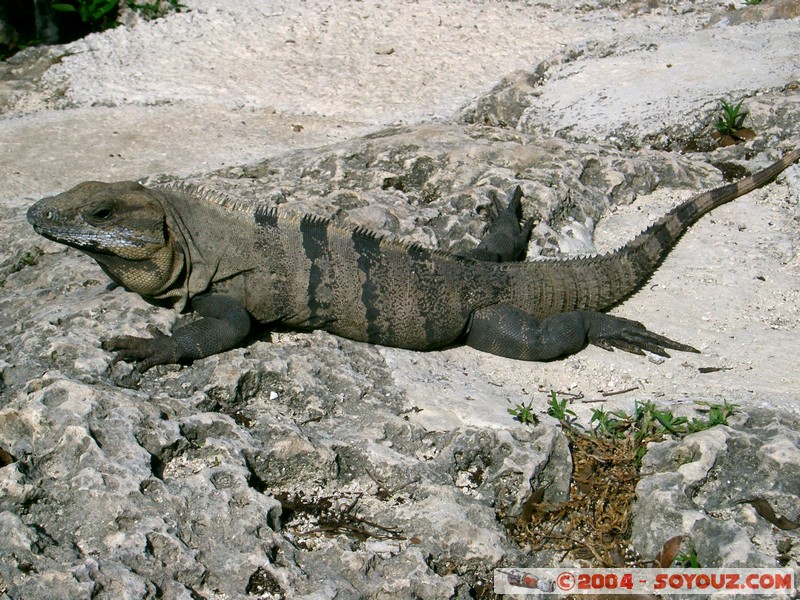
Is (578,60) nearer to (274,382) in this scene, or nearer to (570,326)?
(570,326)

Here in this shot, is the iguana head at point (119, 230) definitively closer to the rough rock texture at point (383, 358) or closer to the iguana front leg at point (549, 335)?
the rough rock texture at point (383, 358)

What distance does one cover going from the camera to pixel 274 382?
312 cm

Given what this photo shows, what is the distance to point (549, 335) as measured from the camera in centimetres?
360

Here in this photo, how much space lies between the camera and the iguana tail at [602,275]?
A: 3.83 metres

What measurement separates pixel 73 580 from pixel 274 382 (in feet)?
3.61

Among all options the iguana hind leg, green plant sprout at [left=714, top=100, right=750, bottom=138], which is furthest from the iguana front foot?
green plant sprout at [left=714, top=100, right=750, bottom=138]

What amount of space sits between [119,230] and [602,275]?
7.01 ft

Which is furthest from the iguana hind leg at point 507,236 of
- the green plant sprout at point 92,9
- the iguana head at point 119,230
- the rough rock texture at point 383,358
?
the green plant sprout at point 92,9

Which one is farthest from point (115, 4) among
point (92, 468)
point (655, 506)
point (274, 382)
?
point (655, 506)

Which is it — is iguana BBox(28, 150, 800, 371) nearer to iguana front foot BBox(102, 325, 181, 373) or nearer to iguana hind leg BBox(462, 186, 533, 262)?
iguana front foot BBox(102, 325, 181, 373)

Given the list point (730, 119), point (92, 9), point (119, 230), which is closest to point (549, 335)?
point (119, 230)

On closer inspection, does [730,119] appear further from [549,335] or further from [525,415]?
[525,415]

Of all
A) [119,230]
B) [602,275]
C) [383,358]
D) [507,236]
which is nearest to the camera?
[119,230]

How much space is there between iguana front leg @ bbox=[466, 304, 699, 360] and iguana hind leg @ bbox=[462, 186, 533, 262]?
0.42m
